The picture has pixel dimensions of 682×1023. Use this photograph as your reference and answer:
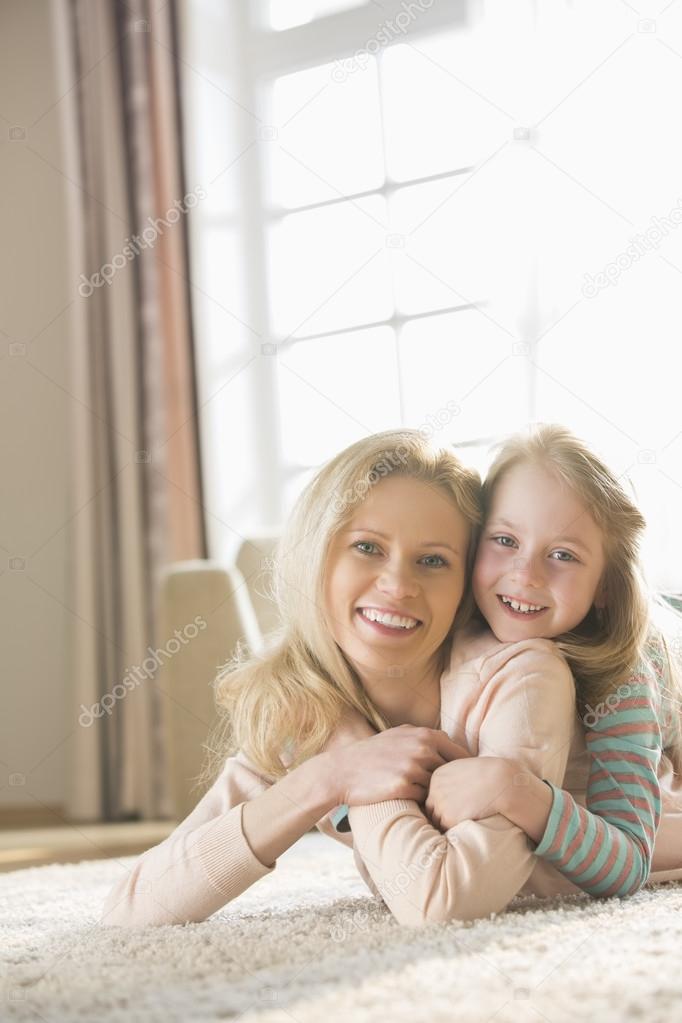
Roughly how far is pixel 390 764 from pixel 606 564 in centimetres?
32

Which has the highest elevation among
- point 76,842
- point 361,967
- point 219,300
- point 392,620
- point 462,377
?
point 219,300

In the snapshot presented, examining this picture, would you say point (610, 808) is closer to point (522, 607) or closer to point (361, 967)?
point (522, 607)

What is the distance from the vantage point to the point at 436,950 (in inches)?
33.2

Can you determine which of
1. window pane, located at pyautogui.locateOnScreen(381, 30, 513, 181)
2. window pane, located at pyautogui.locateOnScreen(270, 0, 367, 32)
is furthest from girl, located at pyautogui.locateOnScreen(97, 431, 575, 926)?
window pane, located at pyautogui.locateOnScreen(270, 0, 367, 32)

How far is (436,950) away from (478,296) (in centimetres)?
239

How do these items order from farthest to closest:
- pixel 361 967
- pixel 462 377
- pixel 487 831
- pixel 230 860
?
1. pixel 462 377
2. pixel 230 860
3. pixel 487 831
4. pixel 361 967

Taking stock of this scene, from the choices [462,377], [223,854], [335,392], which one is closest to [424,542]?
[223,854]

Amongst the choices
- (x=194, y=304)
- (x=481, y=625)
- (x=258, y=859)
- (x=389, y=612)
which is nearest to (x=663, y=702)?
(x=481, y=625)

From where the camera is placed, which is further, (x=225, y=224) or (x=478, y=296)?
(x=225, y=224)

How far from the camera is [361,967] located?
0.80 m

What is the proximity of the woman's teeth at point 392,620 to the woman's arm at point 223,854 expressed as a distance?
147 millimetres

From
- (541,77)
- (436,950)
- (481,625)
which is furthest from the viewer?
(541,77)

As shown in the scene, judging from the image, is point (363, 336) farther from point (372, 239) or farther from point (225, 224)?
point (225, 224)

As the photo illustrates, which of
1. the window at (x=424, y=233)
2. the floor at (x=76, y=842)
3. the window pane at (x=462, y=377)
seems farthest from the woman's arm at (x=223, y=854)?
the window pane at (x=462, y=377)
